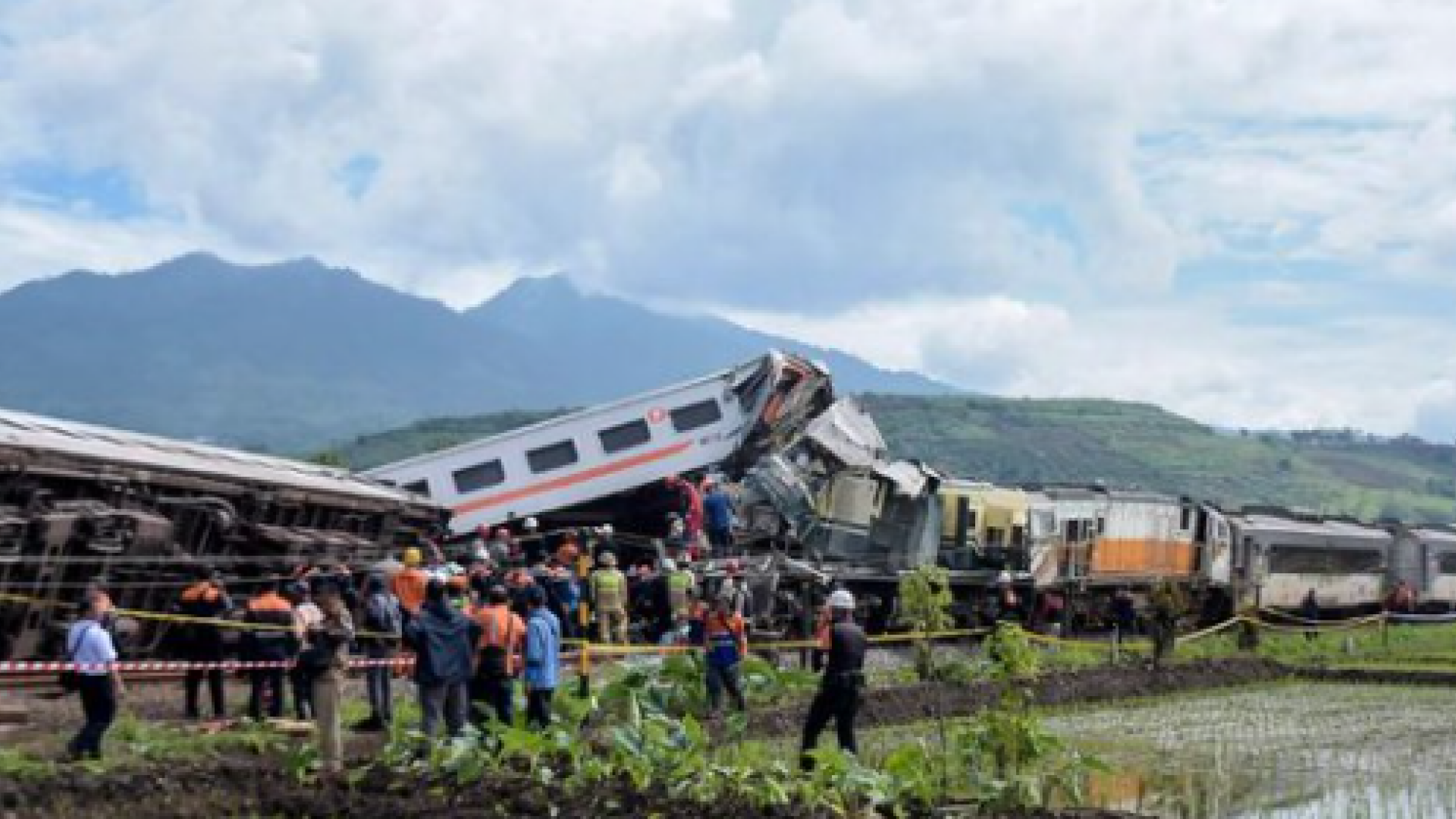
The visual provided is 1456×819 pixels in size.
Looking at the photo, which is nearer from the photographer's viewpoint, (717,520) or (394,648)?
(394,648)

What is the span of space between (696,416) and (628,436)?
51.9 inches

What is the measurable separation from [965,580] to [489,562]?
13945 millimetres

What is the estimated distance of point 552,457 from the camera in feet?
112

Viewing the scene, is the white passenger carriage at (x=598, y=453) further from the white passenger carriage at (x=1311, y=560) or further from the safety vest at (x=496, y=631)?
the white passenger carriage at (x=1311, y=560)

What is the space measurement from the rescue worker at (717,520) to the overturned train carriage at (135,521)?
653cm

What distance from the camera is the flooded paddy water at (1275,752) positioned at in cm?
1730

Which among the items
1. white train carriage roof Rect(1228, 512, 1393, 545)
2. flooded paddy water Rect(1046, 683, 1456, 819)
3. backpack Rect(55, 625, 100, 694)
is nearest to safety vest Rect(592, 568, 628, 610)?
flooded paddy water Rect(1046, 683, 1456, 819)

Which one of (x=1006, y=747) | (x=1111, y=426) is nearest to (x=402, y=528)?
(x=1006, y=747)

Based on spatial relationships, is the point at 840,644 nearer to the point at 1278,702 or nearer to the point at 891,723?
the point at 891,723

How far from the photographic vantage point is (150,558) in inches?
888

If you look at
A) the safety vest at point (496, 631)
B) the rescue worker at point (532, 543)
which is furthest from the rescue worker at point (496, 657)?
the rescue worker at point (532, 543)

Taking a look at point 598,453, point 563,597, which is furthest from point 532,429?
point 563,597

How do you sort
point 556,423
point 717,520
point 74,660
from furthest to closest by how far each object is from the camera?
point 556,423 → point 717,520 → point 74,660

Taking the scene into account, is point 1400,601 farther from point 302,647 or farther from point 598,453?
point 302,647
